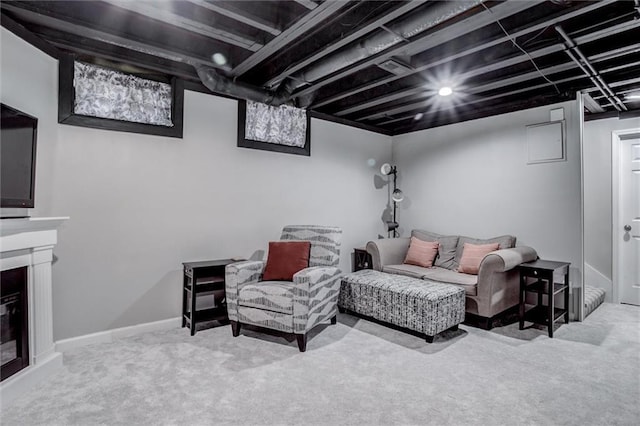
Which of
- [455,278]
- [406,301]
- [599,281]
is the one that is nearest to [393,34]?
[406,301]

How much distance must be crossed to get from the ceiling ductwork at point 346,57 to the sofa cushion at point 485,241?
2621mm

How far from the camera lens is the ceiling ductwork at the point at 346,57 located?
220 cm

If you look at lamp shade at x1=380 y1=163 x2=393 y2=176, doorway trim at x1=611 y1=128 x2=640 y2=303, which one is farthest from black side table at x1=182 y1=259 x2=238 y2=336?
doorway trim at x1=611 y1=128 x2=640 y2=303

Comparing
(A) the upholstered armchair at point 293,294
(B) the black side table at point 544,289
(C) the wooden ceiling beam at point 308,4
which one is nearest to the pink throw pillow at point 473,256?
(B) the black side table at point 544,289

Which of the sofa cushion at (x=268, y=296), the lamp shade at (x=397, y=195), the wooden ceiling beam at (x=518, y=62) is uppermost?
the wooden ceiling beam at (x=518, y=62)

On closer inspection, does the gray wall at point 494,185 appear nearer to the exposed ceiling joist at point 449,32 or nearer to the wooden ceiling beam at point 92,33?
the exposed ceiling joist at point 449,32

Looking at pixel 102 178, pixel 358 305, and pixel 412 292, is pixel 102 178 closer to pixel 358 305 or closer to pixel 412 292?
pixel 358 305

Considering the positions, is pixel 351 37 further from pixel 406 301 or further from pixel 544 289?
pixel 544 289

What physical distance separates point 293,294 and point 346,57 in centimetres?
205

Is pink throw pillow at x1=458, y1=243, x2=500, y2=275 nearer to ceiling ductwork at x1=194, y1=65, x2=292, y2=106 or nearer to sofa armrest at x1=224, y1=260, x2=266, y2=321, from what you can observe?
sofa armrest at x1=224, y1=260, x2=266, y2=321

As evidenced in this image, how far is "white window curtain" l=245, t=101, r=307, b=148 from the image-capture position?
12.8ft

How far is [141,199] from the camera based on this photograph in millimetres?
3188

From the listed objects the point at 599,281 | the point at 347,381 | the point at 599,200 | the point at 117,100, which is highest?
the point at 117,100

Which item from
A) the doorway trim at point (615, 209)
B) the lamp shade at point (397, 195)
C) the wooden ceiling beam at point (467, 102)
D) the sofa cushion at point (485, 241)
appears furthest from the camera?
the lamp shade at point (397, 195)
